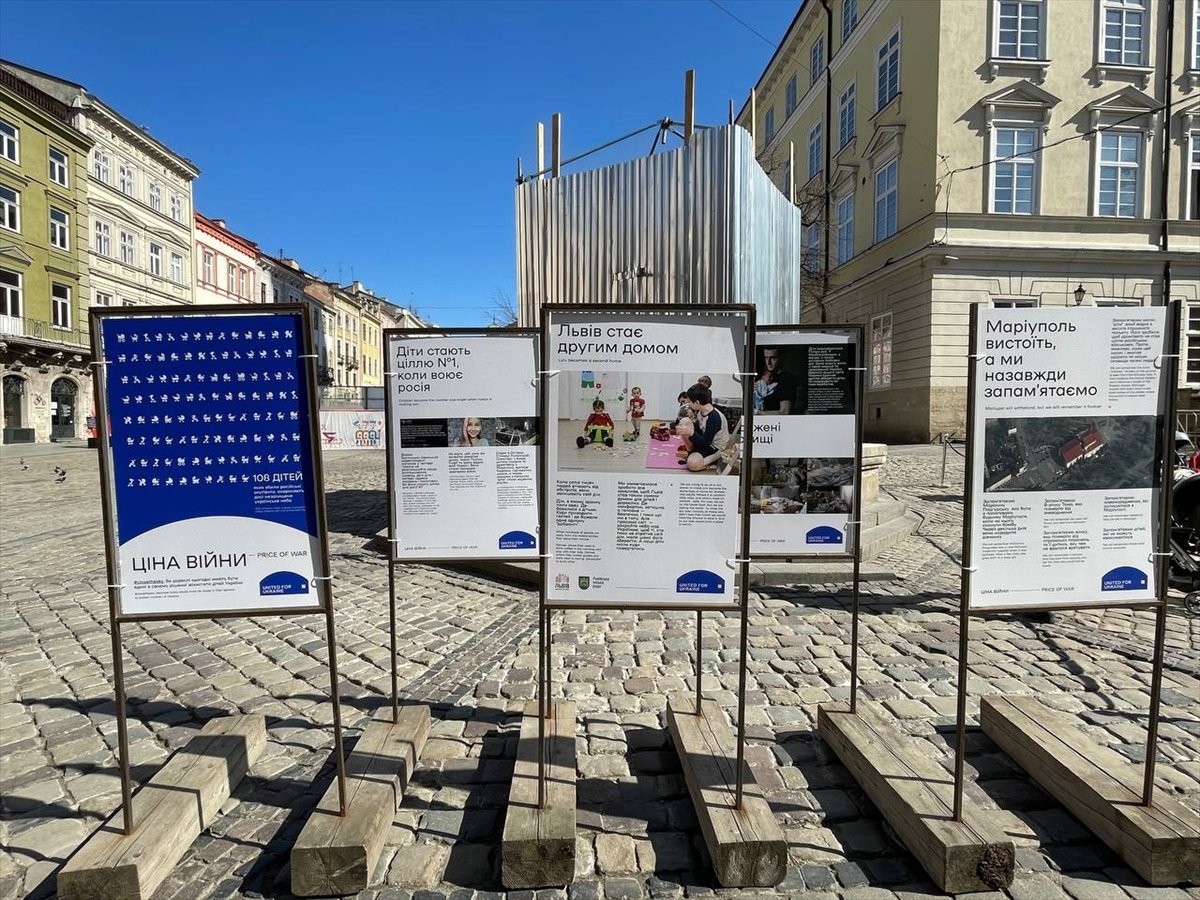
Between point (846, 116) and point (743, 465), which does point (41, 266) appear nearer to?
point (846, 116)

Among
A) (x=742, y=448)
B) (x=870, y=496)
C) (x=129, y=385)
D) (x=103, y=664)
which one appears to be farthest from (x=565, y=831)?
(x=870, y=496)

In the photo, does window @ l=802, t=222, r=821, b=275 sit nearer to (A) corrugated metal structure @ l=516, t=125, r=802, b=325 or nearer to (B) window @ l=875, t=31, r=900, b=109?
(B) window @ l=875, t=31, r=900, b=109

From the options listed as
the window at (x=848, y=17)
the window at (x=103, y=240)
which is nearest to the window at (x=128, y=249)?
the window at (x=103, y=240)

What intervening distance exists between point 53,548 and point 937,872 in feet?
33.5

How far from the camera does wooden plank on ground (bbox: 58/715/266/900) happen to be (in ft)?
7.13

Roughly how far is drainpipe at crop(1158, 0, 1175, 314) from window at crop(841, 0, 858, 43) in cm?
1071

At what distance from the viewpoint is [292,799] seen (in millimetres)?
2857

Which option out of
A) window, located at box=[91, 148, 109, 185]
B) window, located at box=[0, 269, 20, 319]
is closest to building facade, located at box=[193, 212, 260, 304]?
window, located at box=[91, 148, 109, 185]

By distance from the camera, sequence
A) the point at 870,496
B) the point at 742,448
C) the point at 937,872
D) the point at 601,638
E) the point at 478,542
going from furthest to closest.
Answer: the point at 870,496 → the point at 601,638 → the point at 478,542 → the point at 742,448 → the point at 937,872

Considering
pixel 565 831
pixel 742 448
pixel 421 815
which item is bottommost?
pixel 421 815

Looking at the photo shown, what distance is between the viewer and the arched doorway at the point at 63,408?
33312 millimetres

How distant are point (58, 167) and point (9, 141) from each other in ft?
8.72

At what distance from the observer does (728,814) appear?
8.02 ft

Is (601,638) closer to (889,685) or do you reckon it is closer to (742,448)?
(889,685)
